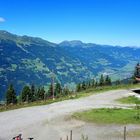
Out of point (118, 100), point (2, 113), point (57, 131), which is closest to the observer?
point (57, 131)

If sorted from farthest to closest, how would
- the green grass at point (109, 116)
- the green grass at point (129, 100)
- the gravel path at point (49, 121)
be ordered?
the green grass at point (129, 100) < the green grass at point (109, 116) < the gravel path at point (49, 121)

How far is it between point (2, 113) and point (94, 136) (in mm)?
22105

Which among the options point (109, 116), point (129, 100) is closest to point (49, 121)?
point (109, 116)

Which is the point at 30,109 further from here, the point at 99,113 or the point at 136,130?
the point at 136,130

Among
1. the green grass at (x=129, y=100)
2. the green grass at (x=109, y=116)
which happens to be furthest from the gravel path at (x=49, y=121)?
the green grass at (x=109, y=116)

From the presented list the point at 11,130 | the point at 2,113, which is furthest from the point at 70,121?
the point at 2,113

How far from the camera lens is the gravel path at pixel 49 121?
41.1m

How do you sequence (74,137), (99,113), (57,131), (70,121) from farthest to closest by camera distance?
(99,113) < (70,121) < (57,131) < (74,137)

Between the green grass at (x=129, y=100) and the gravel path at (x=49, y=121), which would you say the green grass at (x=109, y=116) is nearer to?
the gravel path at (x=49, y=121)

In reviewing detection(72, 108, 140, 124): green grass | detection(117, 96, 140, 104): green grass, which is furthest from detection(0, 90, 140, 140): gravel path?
detection(72, 108, 140, 124): green grass

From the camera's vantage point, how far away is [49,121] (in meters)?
48.1

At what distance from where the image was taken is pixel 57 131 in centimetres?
4181

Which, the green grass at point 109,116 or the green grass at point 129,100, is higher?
the green grass at point 129,100

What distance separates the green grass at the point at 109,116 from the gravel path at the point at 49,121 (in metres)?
1.76
